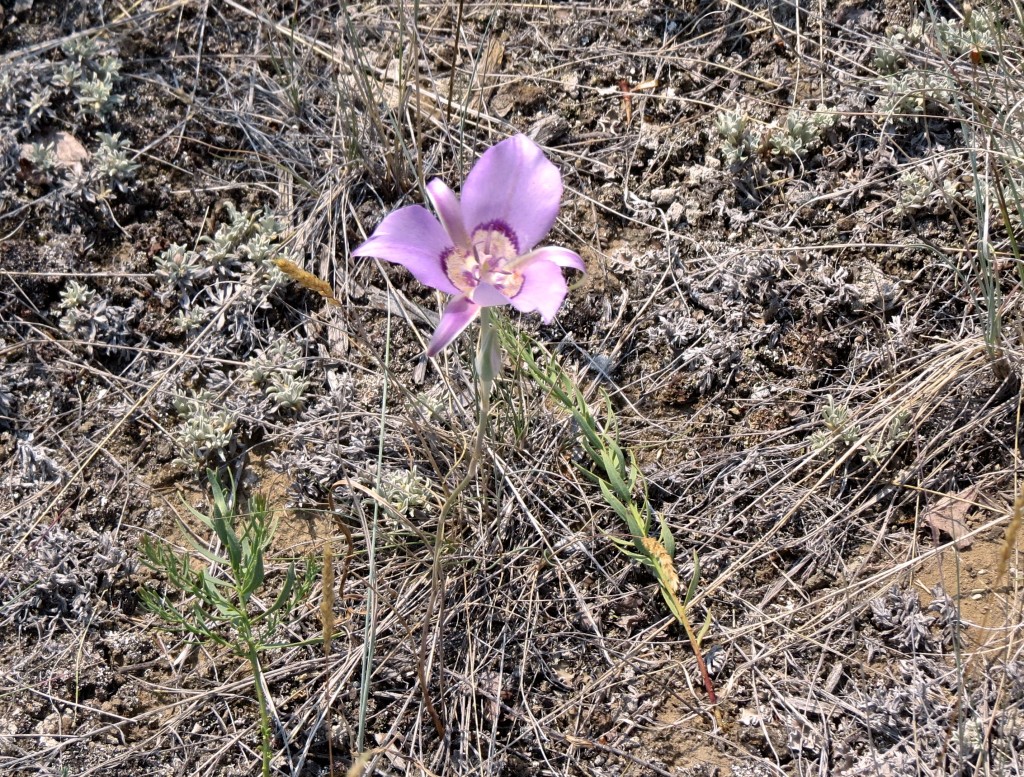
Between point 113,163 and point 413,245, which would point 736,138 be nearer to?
point 413,245

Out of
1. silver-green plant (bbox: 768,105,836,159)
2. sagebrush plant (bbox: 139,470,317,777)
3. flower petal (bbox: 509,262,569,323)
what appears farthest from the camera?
silver-green plant (bbox: 768,105,836,159)

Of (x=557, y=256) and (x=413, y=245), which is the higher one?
(x=413, y=245)

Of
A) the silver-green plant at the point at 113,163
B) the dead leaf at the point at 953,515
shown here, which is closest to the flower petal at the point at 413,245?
the dead leaf at the point at 953,515

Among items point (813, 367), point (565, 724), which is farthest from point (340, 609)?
point (813, 367)

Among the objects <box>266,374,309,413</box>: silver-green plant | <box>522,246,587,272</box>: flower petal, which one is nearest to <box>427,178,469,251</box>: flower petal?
<box>522,246,587,272</box>: flower petal

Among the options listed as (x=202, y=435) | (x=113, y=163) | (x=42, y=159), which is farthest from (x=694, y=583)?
(x=42, y=159)

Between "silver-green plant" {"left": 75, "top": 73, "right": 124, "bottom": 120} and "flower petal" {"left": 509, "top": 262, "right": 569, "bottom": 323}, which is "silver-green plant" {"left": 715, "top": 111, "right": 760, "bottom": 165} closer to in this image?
"flower petal" {"left": 509, "top": 262, "right": 569, "bottom": 323}

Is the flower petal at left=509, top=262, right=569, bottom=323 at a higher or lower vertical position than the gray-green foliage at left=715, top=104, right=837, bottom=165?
higher

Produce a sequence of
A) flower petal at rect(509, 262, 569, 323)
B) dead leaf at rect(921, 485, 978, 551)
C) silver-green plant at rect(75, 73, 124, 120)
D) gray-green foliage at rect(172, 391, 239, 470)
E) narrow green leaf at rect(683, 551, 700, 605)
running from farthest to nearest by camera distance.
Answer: silver-green plant at rect(75, 73, 124, 120)
gray-green foliage at rect(172, 391, 239, 470)
dead leaf at rect(921, 485, 978, 551)
narrow green leaf at rect(683, 551, 700, 605)
flower petal at rect(509, 262, 569, 323)
